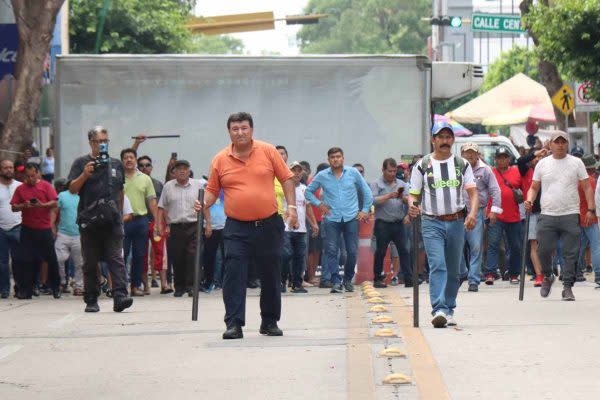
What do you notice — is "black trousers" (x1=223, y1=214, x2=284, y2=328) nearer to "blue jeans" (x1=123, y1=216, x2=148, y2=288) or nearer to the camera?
the camera

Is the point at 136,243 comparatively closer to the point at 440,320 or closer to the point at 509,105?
the point at 440,320

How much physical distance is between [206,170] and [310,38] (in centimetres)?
10026

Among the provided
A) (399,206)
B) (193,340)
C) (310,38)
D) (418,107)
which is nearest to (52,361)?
(193,340)

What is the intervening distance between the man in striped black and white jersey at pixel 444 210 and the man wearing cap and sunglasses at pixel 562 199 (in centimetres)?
301

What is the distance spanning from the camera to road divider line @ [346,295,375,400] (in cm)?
896

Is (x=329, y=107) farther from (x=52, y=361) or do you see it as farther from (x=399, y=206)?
(x=52, y=361)

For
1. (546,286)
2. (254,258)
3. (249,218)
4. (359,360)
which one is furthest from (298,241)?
(359,360)

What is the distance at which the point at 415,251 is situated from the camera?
12734 mm

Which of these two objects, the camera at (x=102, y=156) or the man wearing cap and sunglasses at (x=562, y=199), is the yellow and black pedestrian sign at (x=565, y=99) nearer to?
the man wearing cap and sunglasses at (x=562, y=199)

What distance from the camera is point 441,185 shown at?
13.0 metres

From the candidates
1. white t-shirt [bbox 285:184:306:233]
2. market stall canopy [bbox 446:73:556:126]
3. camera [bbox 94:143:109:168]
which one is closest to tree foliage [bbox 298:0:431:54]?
market stall canopy [bbox 446:73:556:126]

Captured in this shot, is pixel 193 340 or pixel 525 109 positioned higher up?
pixel 525 109

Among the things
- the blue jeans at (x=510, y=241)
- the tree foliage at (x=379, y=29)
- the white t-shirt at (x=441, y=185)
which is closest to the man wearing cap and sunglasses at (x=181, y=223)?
the blue jeans at (x=510, y=241)

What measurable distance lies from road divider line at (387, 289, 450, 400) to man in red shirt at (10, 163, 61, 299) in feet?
20.9
